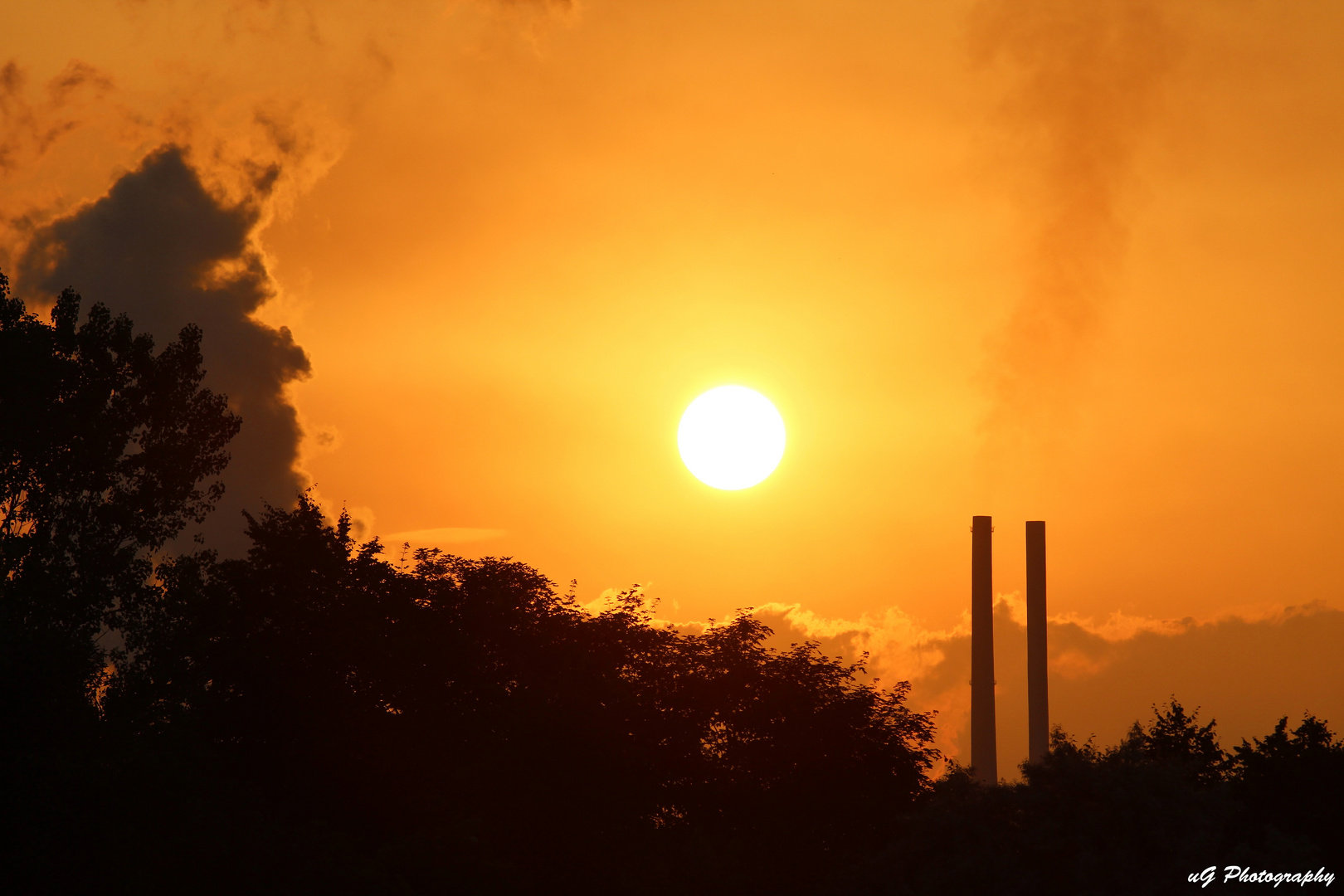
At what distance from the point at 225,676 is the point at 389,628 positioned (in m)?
7.12

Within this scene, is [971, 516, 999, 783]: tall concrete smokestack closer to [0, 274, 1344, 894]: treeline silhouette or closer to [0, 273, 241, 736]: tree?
[0, 274, 1344, 894]: treeline silhouette

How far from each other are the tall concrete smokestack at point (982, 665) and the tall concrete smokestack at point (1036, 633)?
3233 mm

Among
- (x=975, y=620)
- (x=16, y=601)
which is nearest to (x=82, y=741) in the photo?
(x=16, y=601)

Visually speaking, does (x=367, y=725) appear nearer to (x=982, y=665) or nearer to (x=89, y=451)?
(x=89, y=451)

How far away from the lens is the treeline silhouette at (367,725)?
114ft

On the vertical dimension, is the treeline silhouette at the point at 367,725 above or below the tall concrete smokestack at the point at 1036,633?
below

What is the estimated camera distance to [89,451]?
47.0 meters

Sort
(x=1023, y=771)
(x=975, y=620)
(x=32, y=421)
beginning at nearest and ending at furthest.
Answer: (x=1023, y=771)
(x=32, y=421)
(x=975, y=620)

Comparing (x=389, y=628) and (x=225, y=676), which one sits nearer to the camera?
(x=225, y=676)

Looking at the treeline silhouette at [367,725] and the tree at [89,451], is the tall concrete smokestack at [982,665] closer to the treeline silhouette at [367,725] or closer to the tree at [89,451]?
the treeline silhouette at [367,725]

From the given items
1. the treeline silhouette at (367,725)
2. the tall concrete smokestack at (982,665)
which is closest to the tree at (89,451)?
the treeline silhouette at (367,725)

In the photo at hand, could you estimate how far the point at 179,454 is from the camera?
50156 millimetres

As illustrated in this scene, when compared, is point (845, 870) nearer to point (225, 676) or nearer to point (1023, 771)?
point (1023, 771)

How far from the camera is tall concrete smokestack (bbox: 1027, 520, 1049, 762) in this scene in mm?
70625
